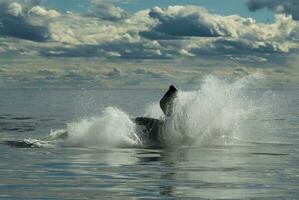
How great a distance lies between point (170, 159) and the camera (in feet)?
105

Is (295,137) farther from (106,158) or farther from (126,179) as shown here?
(126,179)

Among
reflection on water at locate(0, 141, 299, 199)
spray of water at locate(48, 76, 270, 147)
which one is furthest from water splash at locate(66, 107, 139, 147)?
reflection on water at locate(0, 141, 299, 199)

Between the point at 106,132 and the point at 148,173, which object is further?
the point at 106,132

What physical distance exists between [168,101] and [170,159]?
969cm

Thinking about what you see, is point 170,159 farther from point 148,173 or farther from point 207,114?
point 207,114

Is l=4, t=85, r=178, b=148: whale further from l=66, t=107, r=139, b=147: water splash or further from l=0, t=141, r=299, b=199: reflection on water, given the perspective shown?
l=0, t=141, r=299, b=199: reflection on water

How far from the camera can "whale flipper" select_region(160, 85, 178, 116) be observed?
41.3 m

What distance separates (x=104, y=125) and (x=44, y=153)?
9.20 metres

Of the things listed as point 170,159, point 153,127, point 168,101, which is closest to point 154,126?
point 153,127

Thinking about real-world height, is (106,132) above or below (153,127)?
below

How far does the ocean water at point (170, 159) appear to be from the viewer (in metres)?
21.8

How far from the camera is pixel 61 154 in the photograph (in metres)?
33.8

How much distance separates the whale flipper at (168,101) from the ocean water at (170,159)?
1.45ft

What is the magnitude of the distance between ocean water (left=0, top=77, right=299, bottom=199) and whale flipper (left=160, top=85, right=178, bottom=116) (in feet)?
1.45
